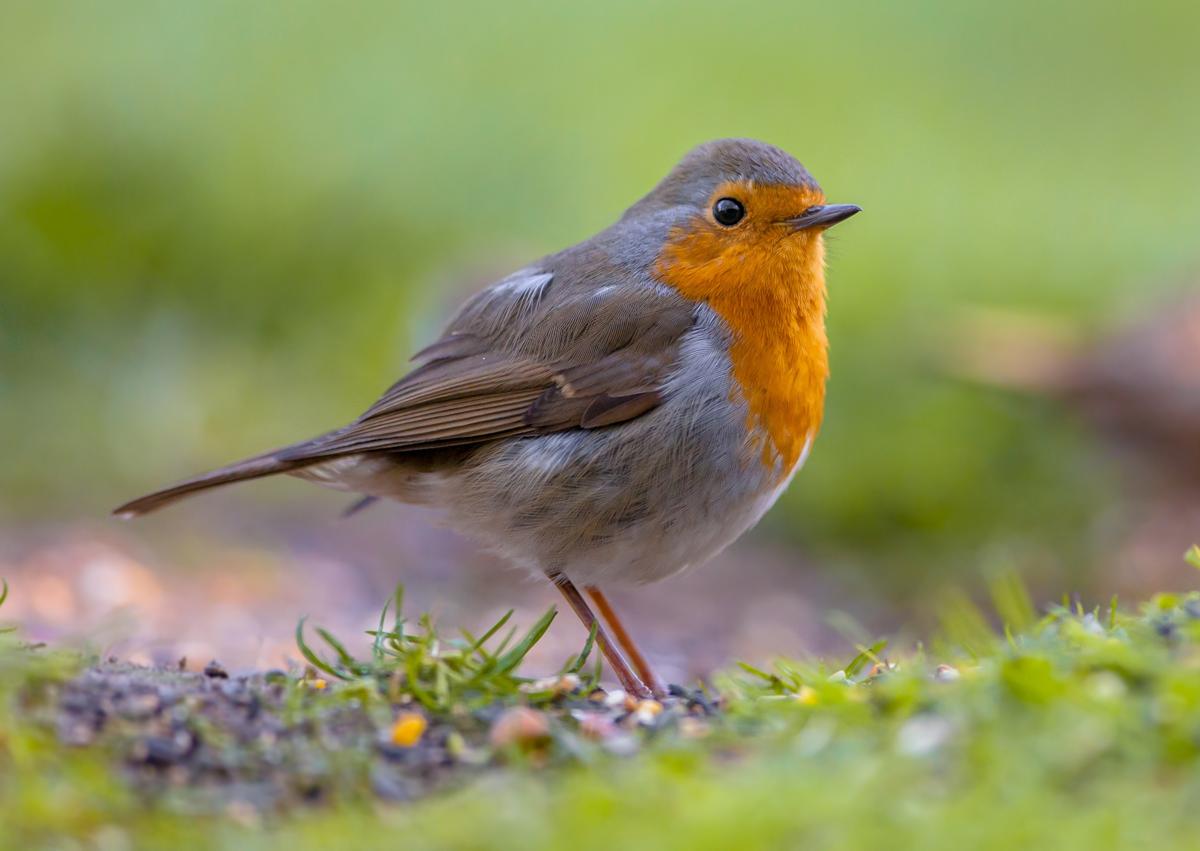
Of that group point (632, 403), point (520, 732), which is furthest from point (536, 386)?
point (520, 732)

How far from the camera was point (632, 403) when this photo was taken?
4.37 m

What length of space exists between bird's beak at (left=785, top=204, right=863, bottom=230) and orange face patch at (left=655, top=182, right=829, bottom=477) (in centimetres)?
3

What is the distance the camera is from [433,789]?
279cm

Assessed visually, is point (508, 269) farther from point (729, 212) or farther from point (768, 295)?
point (768, 295)

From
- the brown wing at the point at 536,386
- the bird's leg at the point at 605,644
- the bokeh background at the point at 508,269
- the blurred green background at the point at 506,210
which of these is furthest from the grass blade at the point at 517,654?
the blurred green background at the point at 506,210

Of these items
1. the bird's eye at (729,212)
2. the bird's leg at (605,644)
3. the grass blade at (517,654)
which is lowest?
the bird's leg at (605,644)

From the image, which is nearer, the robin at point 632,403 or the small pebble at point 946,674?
the small pebble at point 946,674

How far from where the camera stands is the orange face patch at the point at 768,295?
→ 14.2 feet


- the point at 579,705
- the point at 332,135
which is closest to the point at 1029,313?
the point at 332,135

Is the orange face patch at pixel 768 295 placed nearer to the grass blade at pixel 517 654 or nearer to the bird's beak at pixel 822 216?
the bird's beak at pixel 822 216

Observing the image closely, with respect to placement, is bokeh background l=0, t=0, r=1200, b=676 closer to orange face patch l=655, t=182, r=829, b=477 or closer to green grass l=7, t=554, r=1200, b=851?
orange face patch l=655, t=182, r=829, b=477

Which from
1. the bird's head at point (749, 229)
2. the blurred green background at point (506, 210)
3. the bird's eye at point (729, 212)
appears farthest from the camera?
the blurred green background at point (506, 210)

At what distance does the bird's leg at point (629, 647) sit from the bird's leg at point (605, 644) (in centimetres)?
5

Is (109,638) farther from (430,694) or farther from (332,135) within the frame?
(332,135)
